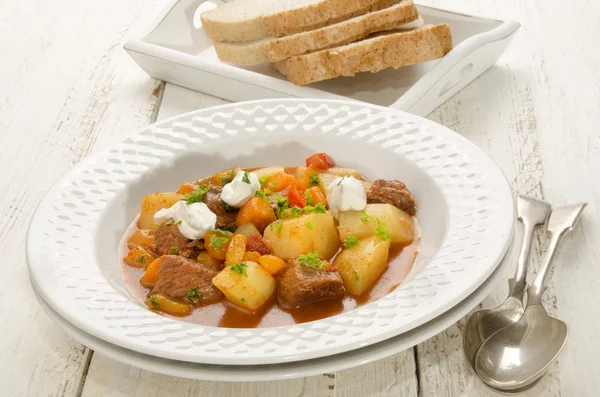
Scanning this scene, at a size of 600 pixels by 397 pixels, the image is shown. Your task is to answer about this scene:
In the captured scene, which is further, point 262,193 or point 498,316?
point 262,193

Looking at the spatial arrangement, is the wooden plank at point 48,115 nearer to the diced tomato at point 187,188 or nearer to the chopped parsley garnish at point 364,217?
the diced tomato at point 187,188

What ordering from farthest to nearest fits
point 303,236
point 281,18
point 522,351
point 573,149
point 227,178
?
point 281,18, point 573,149, point 227,178, point 303,236, point 522,351

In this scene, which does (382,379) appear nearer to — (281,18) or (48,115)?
(281,18)

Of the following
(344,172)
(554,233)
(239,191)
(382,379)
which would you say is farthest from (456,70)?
(382,379)

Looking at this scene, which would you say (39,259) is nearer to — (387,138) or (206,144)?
(206,144)

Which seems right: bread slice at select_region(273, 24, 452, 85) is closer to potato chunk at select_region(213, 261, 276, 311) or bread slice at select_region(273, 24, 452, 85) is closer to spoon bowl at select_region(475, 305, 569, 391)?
potato chunk at select_region(213, 261, 276, 311)

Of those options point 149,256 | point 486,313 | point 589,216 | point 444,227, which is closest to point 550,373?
point 486,313

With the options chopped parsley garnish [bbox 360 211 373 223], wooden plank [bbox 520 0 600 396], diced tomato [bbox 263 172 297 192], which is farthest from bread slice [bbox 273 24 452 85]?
chopped parsley garnish [bbox 360 211 373 223]
